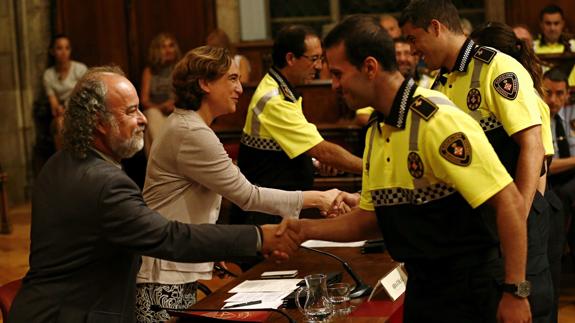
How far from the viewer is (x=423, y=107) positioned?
3004 millimetres

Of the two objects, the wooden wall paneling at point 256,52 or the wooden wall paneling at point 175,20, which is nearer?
the wooden wall paneling at point 256,52

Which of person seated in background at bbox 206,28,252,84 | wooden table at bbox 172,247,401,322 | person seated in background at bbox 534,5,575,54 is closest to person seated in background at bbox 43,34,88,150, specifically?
person seated in background at bbox 206,28,252,84

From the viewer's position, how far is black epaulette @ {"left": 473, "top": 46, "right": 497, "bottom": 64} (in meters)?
3.81

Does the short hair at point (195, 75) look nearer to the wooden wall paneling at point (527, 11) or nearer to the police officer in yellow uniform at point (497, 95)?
the police officer in yellow uniform at point (497, 95)

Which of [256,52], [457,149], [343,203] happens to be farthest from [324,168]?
[256,52]

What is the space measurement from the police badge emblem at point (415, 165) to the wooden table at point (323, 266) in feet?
2.02

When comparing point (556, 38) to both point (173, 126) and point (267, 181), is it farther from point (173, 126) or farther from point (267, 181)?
point (173, 126)

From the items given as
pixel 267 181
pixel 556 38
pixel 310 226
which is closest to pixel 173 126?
pixel 310 226

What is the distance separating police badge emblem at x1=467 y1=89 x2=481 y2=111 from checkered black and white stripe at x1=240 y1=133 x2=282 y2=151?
1456 millimetres

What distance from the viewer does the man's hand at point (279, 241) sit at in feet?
11.6

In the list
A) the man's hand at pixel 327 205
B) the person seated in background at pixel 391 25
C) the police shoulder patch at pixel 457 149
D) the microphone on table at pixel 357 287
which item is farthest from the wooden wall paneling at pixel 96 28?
the police shoulder patch at pixel 457 149

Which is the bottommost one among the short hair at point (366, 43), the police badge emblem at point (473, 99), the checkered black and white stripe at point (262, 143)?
the checkered black and white stripe at point (262, 143)

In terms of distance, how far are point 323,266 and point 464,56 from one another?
933 mm

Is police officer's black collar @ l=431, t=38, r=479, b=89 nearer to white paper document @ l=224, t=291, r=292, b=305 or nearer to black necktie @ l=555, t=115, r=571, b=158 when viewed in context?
white paper document @ l=224, t=291, r=292, b=305
